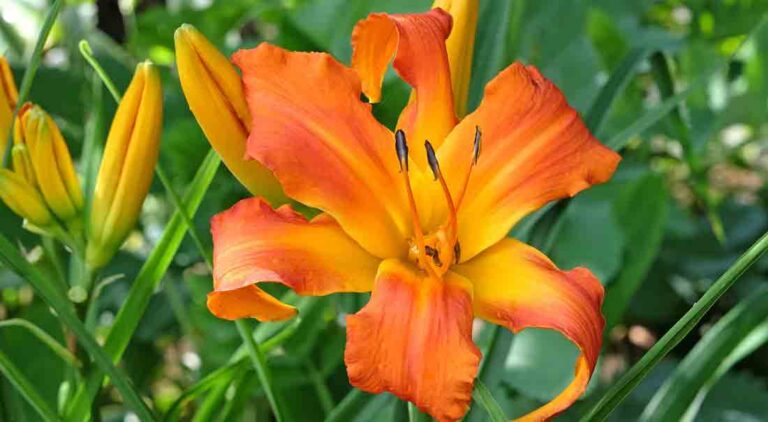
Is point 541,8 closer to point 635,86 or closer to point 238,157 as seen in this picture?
point 635,86

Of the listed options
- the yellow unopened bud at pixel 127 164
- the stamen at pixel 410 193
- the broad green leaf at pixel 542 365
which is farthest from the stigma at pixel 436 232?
the broad green leaf at pixel 542 365

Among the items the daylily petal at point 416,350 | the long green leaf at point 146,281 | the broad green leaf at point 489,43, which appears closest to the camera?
the daylily petal at point 416,350

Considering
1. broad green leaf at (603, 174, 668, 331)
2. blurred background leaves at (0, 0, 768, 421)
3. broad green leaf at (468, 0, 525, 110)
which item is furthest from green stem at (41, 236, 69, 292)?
broad green leaf at (603, 174, 668, 331)

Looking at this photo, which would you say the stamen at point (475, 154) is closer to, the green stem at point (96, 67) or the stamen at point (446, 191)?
the stamen at point (446, 191)

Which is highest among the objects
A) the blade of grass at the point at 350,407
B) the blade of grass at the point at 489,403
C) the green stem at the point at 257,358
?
the blade of grass at the point at 489,403

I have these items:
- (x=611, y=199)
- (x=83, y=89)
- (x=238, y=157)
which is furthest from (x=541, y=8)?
(x=238, y=157)

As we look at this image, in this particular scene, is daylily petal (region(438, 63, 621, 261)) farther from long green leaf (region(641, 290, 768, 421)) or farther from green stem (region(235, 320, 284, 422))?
long green leaf (region(641, 290, 768, 421))

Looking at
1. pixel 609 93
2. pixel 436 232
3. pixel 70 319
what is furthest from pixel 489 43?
pixel 70 319
